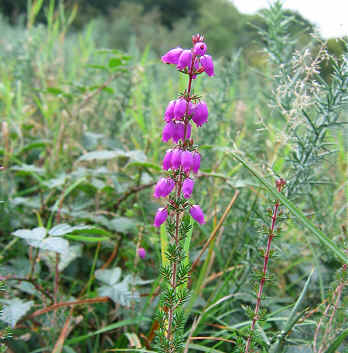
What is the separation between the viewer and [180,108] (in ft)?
2.96

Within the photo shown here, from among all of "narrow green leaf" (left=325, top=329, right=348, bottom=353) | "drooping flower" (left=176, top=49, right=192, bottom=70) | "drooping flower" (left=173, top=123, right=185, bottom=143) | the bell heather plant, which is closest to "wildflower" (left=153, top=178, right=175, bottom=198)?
the bell heather plant

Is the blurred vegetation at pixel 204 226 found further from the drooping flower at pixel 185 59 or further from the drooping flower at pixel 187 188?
the drooping flower at pixel 185 59

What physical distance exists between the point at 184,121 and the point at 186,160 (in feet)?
0.34

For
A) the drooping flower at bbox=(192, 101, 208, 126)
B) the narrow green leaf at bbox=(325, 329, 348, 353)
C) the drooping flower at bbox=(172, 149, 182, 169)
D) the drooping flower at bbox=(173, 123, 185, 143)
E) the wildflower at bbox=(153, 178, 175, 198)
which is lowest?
the narrow green leaf at bbox=(325, 329, 348, 353)

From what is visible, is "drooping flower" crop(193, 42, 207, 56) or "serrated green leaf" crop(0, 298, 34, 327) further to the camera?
"serrated green leaf" crop(0, 298, 34, 327)

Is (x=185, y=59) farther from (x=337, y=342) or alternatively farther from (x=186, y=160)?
(x=337, y=342)

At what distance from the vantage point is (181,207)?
0.95 meters

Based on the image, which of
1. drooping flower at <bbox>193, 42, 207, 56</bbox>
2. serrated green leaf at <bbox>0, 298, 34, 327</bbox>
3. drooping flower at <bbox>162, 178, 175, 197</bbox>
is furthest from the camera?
serrated green leaf at <bbox>0, 298, 34, 327</bbox>

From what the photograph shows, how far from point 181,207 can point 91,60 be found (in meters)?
4.12

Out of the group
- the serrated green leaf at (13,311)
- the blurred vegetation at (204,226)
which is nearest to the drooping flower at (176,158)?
the blurred vegetation at (204,226)

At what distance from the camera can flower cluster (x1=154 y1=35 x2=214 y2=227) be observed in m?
0.90

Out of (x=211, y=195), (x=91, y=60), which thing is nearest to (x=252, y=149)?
(x=211, y=195)

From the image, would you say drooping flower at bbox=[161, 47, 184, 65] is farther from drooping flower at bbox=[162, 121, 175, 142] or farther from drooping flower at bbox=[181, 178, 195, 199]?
drooping flower at bbox=[181, 178, 195, 199]

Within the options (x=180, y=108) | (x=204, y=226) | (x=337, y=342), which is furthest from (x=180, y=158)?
(x=204, y=226)
